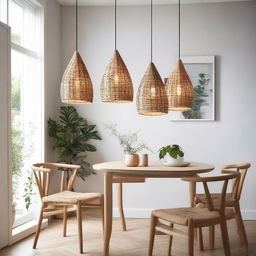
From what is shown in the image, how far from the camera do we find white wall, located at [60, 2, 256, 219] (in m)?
5.38

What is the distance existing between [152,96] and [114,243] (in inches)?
63.6

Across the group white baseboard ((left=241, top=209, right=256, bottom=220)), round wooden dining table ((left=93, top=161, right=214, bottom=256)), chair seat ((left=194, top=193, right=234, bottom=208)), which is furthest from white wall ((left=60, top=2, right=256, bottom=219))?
round wooden dining table ((left=93, top=161, right=214, bottom=256))

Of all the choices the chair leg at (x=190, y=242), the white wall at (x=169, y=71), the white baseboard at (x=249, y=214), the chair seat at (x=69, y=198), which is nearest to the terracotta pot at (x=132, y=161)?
the chair seat at (x=69, y=198)

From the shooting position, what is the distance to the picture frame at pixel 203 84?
17.7 ft

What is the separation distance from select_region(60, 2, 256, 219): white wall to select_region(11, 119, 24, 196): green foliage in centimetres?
116

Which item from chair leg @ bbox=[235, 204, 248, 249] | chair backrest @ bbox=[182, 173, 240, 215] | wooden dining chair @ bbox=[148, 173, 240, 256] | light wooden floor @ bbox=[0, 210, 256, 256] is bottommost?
light wooden floor @ bbox=[0, 210, 256, 256]

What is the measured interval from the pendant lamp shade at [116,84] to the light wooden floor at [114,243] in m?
1.46

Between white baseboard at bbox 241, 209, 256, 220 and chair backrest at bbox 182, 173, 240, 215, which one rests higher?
chair backrest at bbox 182, 173, 240, 215

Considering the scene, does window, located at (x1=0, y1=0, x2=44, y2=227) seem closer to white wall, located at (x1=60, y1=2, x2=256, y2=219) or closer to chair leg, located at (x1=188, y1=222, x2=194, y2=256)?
white wall, located at (x1=60, y1=2, x2=256, y2=219)

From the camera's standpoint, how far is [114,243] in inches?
165

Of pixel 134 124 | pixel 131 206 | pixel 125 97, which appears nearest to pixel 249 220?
pixel 131 206

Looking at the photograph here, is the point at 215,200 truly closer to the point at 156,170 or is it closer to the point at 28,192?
the point at 156,170

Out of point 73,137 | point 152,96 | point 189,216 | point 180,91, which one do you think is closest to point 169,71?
point 73,137

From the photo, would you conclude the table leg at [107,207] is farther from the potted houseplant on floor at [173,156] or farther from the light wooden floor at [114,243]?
the potted houseplant on floor at [173,156]
